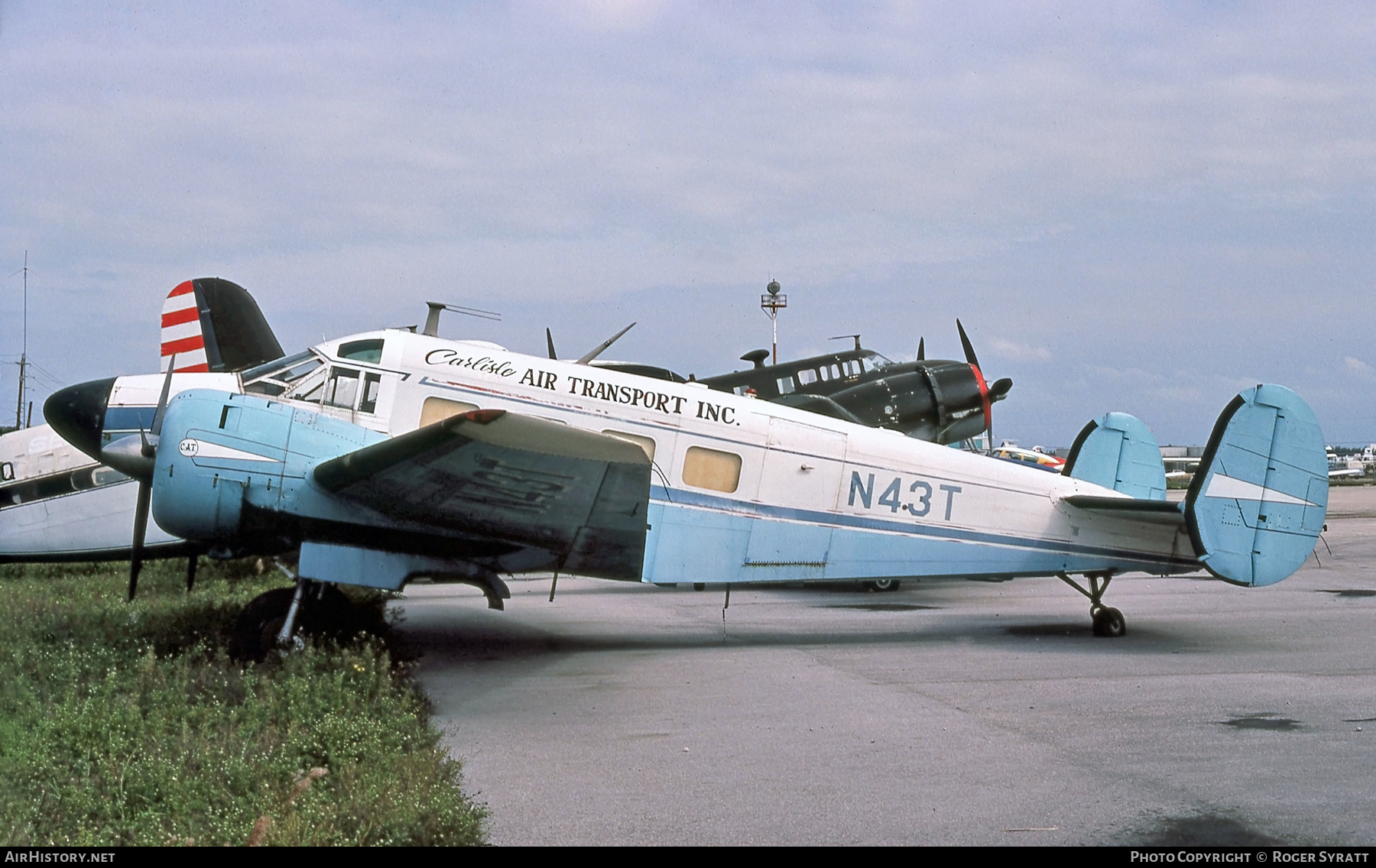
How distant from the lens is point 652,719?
26.0ft

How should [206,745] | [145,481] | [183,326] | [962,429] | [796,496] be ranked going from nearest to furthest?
[206,745], [145,481], [796,496], [183,326], [962,429]

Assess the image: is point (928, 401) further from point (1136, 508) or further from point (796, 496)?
point (796, 496)

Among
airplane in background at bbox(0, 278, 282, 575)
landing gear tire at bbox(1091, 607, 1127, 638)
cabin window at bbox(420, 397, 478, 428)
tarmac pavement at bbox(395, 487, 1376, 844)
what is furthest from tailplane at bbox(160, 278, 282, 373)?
landing gear tire at bbox(1091, 607, 1127, 638)

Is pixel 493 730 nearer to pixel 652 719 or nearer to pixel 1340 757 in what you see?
pixel 652 719

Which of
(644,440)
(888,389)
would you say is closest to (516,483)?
(644,440)

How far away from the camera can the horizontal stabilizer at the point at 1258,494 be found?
11.1 m

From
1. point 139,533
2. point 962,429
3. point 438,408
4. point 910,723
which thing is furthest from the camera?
point 962,429

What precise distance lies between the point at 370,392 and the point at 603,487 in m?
2.71

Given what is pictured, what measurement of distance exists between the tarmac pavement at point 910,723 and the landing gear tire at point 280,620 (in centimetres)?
95

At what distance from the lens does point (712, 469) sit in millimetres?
10711

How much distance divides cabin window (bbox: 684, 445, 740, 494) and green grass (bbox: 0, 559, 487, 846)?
3212mm

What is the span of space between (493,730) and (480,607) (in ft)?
23.1

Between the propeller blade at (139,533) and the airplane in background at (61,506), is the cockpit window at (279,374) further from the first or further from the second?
the airplane in background at (61,506)

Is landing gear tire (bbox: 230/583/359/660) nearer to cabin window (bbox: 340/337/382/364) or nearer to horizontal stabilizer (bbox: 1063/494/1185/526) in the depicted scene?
cabin window (bbox: 340/337/382/364)
